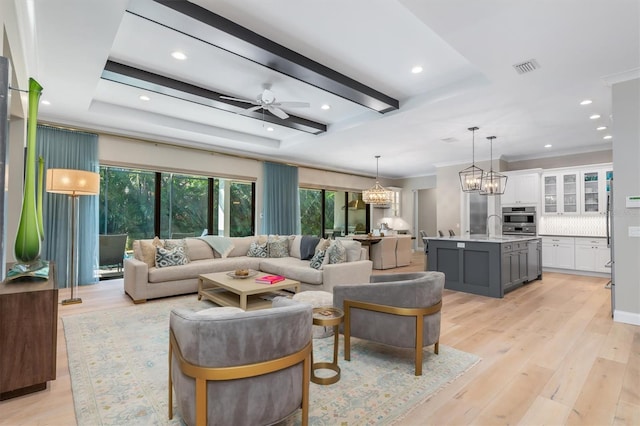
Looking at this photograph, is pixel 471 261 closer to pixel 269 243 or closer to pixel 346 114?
pixel 346 114

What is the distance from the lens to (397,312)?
2.52 meters

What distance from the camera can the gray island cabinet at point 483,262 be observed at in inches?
194

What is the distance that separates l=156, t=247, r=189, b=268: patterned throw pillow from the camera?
4914 millimetres

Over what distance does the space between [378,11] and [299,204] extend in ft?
20.4

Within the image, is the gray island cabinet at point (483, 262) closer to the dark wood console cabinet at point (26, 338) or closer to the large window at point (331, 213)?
the large window at point (331, 213)

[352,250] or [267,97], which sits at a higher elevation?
[267,97]

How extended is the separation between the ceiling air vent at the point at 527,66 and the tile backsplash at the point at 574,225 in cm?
512

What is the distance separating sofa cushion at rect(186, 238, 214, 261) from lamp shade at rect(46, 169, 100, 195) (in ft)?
5.98

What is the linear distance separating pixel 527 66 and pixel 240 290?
396cm

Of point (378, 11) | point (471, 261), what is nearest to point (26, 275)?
point (378, 11)

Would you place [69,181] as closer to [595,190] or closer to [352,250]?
[352,250]

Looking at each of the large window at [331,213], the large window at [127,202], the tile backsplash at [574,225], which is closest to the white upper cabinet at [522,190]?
the tile backsplash at [574,225]

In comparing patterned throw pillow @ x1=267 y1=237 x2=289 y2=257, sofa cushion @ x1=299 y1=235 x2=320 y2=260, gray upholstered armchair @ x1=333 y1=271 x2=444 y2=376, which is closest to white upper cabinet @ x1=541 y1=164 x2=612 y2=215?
sofa cushion @ x1=299 y1=235 x2=320 y2=260

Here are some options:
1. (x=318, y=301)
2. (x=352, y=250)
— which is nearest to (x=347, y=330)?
(x=318, y=301)
